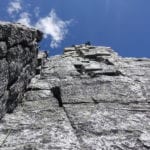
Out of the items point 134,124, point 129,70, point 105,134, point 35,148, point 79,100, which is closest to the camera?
point 35,148

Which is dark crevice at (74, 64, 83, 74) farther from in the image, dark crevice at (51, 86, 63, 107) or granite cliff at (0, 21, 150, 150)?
dark crevice at (51, 86, 63, 107)

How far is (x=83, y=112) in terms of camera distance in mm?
11781

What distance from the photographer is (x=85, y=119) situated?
1113cm

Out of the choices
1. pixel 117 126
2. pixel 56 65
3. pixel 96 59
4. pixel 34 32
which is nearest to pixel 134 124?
pixel 117 126

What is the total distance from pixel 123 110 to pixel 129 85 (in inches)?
123

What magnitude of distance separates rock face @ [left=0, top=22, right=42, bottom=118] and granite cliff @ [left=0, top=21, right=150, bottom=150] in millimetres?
244

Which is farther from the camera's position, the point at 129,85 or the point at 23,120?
the point at 129,85

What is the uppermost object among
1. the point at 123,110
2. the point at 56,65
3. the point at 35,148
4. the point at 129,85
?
the point at 56,65

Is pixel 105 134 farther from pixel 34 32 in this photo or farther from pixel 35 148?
pixel 34 32

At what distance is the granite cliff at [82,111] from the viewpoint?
955 centimetres

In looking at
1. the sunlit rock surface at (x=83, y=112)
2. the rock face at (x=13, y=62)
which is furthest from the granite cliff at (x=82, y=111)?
the rock face at (x=13, y=62)

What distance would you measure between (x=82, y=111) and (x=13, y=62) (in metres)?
2.87

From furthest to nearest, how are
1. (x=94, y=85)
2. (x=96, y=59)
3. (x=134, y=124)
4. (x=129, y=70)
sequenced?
(x=96, y=59), (x=129, y=70), (x=94, y=85), (x=134, y=124)

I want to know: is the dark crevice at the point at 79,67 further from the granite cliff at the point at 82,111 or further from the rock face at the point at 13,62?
the rock face at the point at 13,62
